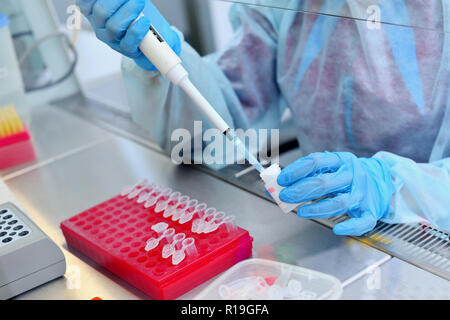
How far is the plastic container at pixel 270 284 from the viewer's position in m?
0.81

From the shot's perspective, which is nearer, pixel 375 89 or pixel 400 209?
pixel 400 209

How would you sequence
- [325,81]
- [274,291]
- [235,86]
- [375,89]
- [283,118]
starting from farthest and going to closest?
[283,118] < [235,86] < [325,81] < [375,89] < [274,291]

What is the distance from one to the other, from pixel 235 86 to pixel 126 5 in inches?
21.3

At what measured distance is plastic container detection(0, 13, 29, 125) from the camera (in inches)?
69.3

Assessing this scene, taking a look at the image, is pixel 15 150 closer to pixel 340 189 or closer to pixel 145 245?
pixel 145 245

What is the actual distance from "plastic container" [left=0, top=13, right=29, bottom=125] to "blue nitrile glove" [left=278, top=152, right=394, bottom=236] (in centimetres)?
121

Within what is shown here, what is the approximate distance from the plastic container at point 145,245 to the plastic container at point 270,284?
32mm

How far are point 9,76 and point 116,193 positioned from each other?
79 centimetres

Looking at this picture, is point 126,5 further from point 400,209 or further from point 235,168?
point 400,209

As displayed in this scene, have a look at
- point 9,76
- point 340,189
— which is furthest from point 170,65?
point 9,76

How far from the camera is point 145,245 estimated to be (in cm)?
95

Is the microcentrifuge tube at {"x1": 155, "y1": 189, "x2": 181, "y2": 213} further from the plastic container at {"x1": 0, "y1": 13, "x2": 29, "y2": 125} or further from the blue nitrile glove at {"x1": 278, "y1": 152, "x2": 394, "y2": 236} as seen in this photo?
the plastic container at {"x1": 0, "y1": 13, "x2": 29, "y2": 125}

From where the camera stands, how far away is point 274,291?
0.82 meters
